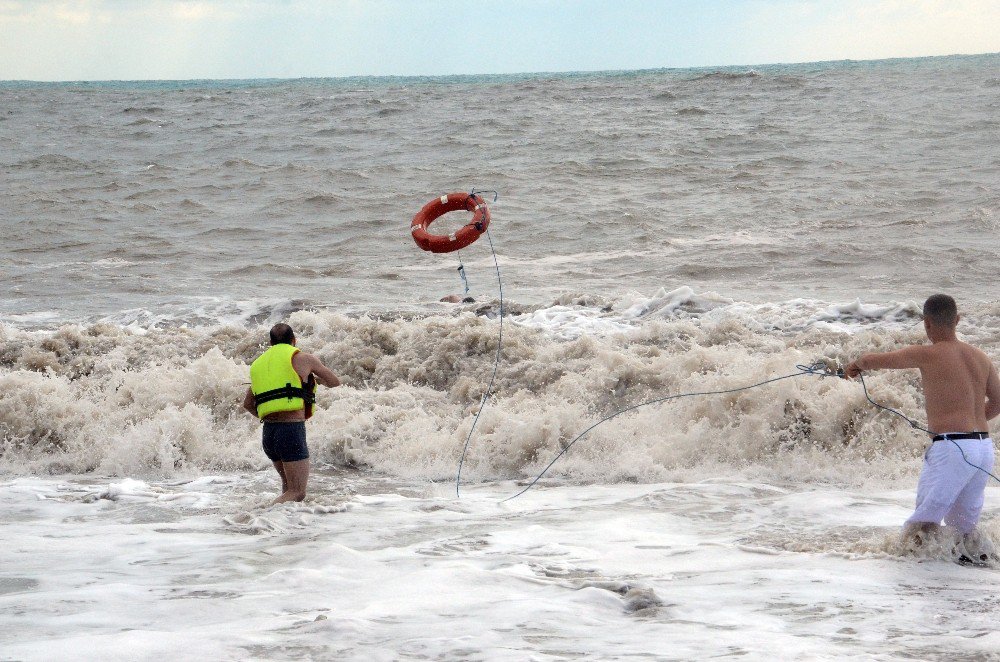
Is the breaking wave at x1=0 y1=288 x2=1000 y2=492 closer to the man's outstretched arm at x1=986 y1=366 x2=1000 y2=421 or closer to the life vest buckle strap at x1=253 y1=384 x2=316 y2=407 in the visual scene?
the life vest buckle strap at x1=253 y1=384 x2=316 y2=407

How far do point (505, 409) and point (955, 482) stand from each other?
5.11 meters

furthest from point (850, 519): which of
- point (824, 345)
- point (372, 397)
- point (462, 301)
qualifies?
point (462, 301)

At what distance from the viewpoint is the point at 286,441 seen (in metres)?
7.05

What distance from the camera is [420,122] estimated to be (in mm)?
34000

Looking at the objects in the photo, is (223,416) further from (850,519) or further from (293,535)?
(850,519)

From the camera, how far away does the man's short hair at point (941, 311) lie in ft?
17.4

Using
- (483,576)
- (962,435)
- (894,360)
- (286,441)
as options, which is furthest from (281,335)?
(962,435)

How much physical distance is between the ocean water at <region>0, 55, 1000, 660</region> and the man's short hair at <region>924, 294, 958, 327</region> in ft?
3.88

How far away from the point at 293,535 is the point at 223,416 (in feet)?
12.5

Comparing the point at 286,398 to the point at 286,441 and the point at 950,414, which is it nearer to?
the point at 286,441

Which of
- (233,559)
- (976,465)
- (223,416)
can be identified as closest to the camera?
(976,465)

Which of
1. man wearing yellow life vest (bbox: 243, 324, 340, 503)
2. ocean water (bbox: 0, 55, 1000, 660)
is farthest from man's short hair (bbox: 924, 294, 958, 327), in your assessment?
man wearing yellow life vest (bbox: 243, 324, 340, 503)

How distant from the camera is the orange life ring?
814 centimetres

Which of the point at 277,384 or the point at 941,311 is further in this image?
the point at 277,384
